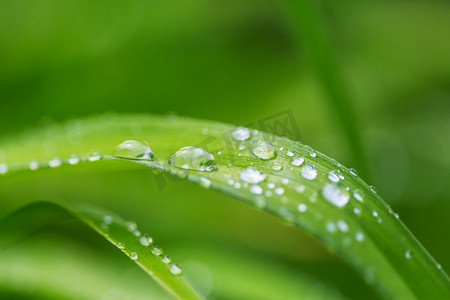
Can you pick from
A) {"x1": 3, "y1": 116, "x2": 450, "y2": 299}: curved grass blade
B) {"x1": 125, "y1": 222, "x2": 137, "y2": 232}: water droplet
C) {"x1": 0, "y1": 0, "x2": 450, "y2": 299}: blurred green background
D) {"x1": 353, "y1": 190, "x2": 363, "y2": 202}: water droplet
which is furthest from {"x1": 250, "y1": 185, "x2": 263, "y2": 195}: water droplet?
{"x1": 0, "y1": 0, "x2": 450, "y2": 299}: blurred green background

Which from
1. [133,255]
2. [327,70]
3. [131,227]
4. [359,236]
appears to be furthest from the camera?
[327,70]

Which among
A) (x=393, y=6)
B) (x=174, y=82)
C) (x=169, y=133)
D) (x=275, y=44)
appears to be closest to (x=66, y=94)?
(x=174, y=82)

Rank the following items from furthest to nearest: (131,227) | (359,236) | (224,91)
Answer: (224,91) < (131,227) < (359,236)

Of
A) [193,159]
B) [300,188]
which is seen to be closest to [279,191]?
[300,188]

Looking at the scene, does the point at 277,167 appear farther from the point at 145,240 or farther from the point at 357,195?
the point at 145,240

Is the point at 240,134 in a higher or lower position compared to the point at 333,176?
higher

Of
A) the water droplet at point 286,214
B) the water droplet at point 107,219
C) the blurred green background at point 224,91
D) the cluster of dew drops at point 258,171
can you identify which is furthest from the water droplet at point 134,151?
the blurred green background at point 224,91

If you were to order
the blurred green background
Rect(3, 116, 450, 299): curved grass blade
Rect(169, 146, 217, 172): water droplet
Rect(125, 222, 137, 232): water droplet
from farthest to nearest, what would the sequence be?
the blurred green background, Rect(125, 222, 137, 232): water droplet, Rect(169, 146, 217, 172): water droplet, Rect(3, 116, 450, 299): curved grass blade

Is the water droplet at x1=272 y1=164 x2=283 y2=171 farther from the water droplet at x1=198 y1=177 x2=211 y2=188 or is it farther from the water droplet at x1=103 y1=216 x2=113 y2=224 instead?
the water droplet at x1=103 y1=216 x2=113 y2=224

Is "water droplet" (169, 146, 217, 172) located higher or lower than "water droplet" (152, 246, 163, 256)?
higher
